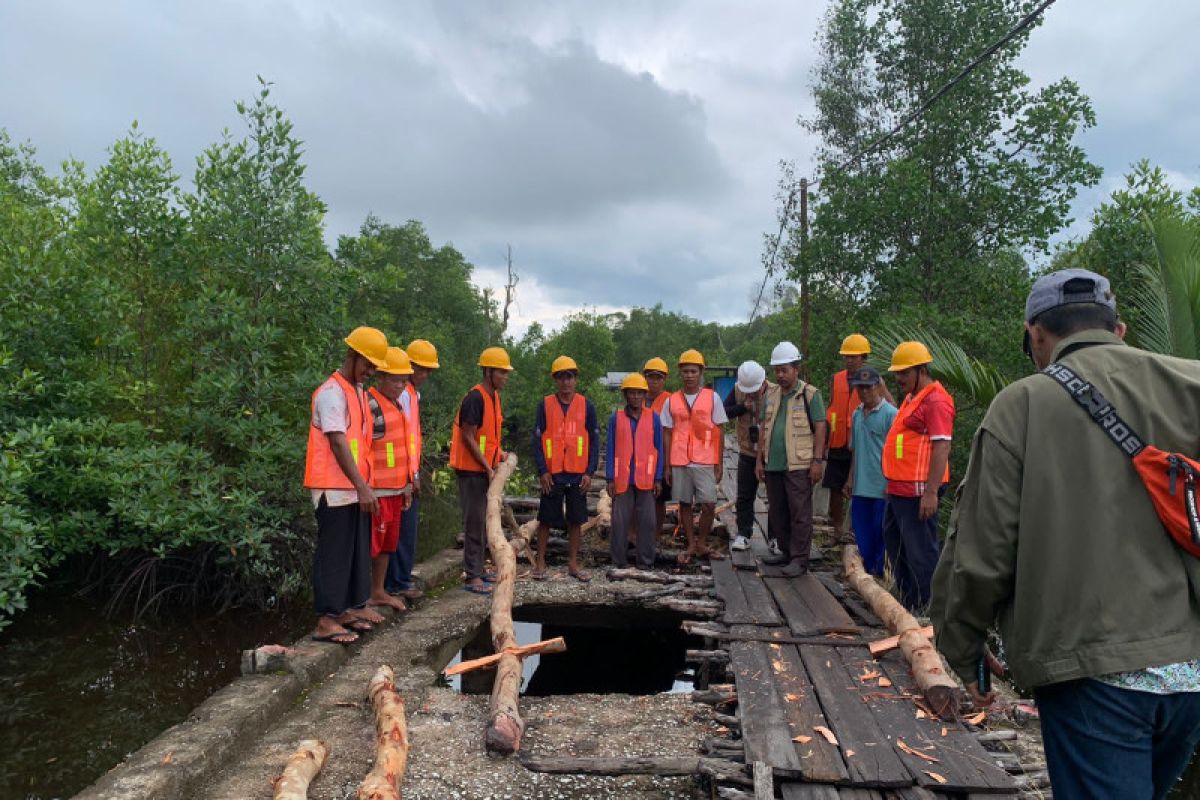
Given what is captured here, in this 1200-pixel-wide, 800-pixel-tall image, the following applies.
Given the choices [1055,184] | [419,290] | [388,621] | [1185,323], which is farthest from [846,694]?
[419,290]

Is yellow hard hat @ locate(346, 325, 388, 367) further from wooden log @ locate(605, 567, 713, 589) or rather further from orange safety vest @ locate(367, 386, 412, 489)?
wooden log @ locate(605, 567, 713, 589)

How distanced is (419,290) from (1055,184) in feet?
64.2

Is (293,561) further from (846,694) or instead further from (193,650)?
(846,694)

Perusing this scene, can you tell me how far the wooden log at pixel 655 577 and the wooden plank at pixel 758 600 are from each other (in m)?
0.32

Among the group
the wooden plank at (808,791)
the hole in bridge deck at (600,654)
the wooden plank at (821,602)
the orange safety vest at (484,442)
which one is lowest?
the hole in bridge deck at (600,654)

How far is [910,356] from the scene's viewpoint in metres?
5.59

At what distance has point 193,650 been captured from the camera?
7199 mm

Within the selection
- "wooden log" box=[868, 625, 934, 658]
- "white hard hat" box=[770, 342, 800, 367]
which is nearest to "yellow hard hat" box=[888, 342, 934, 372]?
"white hard hat" box=[770, 342, 800, 367]

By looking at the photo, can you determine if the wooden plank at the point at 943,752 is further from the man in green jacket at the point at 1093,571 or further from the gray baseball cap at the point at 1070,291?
the gray baseball cap at the point at 1070,291

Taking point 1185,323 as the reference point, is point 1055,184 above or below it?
above

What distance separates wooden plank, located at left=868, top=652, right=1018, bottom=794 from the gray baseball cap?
2.22 meters

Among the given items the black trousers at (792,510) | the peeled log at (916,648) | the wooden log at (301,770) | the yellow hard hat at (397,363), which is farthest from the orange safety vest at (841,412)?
the wooden log at (301,770)

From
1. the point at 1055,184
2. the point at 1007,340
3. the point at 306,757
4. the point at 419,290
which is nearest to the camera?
the point at 306,757

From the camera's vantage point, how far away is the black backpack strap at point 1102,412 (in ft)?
6.07
